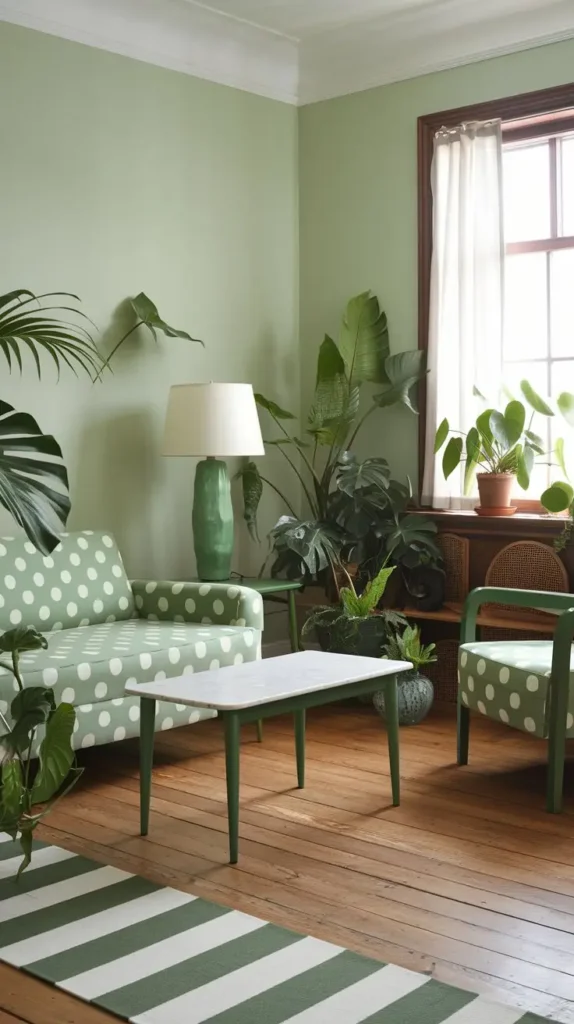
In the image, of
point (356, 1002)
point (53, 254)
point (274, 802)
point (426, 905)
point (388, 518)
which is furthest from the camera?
point (388, 518)

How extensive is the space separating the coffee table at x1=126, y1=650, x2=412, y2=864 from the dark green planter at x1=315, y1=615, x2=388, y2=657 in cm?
110

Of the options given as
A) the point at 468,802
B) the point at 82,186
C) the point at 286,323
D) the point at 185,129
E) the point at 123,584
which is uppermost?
the point at 185,129

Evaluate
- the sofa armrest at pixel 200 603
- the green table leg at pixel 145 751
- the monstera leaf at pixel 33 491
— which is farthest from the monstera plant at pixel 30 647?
the sofa armrest at pixel 200 603

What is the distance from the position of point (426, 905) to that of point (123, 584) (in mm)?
2173

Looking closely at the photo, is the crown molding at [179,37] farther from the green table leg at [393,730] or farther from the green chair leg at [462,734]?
the green chair leg at [462,734]

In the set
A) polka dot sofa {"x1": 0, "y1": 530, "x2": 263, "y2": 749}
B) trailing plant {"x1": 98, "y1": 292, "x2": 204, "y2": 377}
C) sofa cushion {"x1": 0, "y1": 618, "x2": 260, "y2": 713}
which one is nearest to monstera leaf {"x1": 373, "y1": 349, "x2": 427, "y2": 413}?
trailing plant {"x1": 98, "y1": 292, "x2": 204, "y2": 377}

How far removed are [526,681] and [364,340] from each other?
221 centimetres

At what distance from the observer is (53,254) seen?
4.59 meters

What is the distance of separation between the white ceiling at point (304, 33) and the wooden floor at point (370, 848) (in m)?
2.91

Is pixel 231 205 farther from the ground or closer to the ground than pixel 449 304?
farther from the ground

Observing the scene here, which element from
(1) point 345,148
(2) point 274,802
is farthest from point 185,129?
(2) point 274,802

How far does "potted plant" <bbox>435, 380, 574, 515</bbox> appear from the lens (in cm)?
480

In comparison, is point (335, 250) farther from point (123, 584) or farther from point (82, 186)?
point (123, 584)

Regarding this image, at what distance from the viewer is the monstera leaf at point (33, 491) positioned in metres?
2.73
